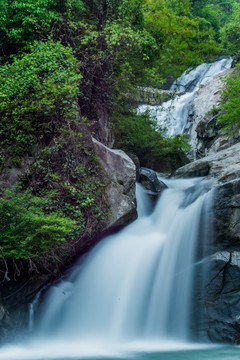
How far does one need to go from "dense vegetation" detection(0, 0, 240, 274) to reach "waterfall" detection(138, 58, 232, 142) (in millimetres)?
6698

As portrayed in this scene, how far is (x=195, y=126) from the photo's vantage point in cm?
1642

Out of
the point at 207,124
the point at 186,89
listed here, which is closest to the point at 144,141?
the point at 207,124

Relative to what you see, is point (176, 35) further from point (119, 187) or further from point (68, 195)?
point (68, 195)

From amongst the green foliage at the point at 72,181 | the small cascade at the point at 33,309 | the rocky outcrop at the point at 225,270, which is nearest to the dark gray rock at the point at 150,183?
the green foliage at the point at 72,181

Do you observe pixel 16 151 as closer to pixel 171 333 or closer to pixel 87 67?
pixel 87 67

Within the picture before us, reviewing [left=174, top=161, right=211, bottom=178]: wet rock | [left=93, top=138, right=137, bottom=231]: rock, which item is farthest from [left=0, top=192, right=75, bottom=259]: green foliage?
[left=174, top=161, right=211, bottom=178]: wet rock

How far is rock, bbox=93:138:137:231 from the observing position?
22.4 feet

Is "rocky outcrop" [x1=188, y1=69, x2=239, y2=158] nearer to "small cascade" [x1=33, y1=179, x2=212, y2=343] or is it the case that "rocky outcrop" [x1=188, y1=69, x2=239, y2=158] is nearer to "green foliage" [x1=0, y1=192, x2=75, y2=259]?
"small cascade" [x1=33, y1=179, x2=212, y2=343]

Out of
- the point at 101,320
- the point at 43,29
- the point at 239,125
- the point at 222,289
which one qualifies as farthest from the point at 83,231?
the point at 239,125

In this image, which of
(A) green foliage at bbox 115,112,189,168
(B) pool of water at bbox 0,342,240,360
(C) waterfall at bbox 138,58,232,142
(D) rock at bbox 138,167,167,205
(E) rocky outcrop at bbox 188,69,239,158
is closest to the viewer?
(B) pool of water at bbox 0,342,240,360

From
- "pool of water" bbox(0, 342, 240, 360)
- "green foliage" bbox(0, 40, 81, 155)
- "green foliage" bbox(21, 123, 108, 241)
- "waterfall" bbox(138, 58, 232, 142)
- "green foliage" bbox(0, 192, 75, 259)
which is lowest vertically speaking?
"pool of water" bbox(0, 342, 240, 360)

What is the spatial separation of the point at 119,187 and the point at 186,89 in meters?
15.7

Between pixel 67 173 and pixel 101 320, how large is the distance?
291 cm

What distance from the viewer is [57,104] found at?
6711 mm
